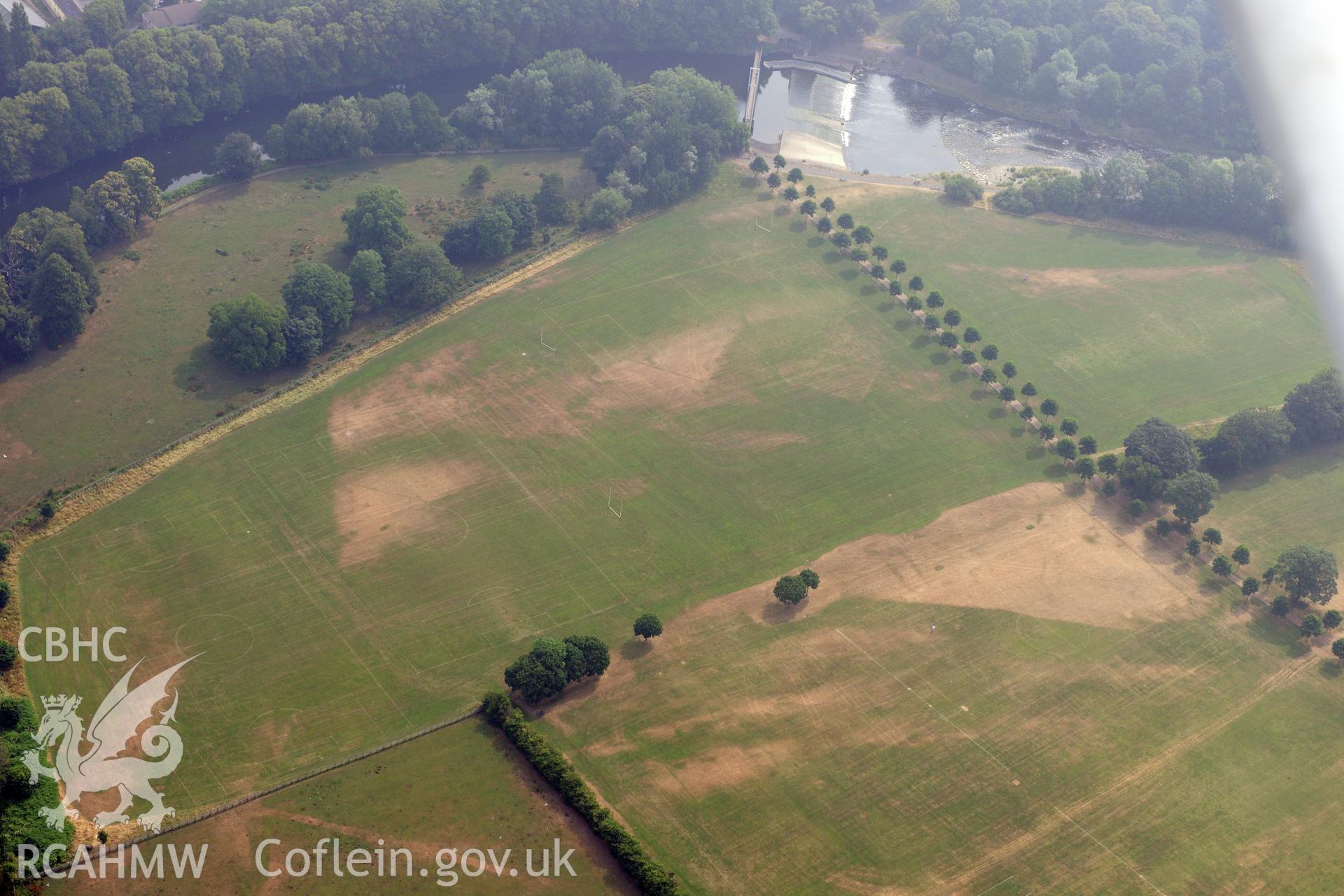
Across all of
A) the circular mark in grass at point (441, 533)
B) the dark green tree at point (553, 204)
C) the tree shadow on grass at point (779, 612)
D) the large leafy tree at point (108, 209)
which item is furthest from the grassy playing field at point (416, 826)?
the large leafy tree at point (108, 209)

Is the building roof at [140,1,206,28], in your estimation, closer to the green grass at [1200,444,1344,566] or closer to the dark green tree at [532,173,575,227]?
the dark green tree at [532,173,575,227]

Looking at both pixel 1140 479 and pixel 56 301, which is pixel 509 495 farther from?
pixel 1140 479

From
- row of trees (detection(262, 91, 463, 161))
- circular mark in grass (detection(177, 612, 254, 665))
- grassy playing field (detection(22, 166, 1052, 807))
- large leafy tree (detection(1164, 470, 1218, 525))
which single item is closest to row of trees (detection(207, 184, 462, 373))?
grassy playing field (detection(22, 166, 1052, 807))

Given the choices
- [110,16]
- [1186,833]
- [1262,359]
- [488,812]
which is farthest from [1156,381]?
[110,16]

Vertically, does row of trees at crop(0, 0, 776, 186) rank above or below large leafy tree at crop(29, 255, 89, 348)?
above

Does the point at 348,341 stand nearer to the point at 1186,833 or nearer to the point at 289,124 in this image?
the point at 289,124

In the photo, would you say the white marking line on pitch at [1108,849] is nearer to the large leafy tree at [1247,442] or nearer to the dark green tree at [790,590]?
the dark green tree at [790,590]

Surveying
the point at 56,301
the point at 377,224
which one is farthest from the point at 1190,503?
the point at 56,301
